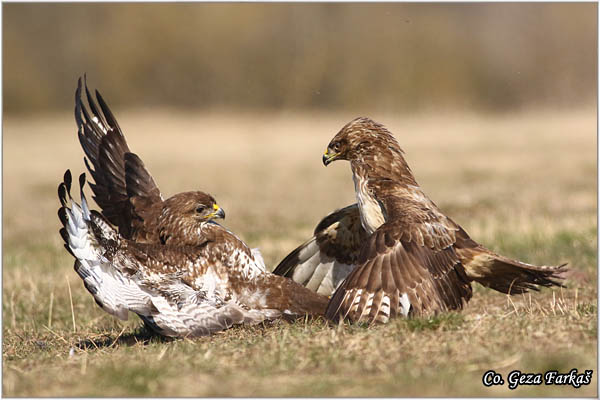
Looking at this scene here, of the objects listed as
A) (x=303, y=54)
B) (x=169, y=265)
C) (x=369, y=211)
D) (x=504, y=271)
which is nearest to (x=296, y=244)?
(x=369, y=211)

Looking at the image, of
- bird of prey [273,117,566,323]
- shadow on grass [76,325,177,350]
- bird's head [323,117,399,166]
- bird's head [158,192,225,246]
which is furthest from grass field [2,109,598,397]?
bird's head [323,117,399,166]

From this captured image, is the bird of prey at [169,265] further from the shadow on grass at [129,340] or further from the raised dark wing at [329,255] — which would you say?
the raised dark wing at [329,255]

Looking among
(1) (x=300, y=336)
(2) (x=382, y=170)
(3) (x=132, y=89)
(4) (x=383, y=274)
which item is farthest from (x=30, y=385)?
(3) (x=132, y=89)

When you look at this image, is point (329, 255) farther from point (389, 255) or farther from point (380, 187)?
point (389, 255)

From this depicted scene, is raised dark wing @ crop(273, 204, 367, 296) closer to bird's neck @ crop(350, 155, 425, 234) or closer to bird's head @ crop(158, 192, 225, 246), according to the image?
bird's neck @ crop(350, 155, 425, 234)

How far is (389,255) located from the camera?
531cm

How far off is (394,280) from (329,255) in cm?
184

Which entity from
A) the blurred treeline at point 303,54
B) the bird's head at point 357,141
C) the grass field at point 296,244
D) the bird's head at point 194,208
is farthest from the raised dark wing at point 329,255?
the blurred treeline at point 303,54

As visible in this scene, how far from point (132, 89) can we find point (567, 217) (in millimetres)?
26962

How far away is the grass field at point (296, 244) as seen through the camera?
414cm

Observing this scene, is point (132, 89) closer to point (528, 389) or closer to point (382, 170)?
point (382, 170)

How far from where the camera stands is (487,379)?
4.02 meters

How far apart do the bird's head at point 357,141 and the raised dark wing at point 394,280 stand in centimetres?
128

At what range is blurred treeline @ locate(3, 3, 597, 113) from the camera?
3034 centimetres
